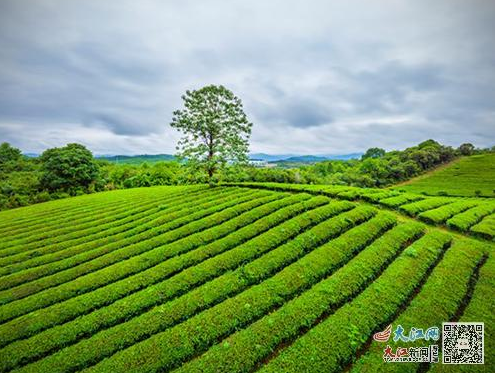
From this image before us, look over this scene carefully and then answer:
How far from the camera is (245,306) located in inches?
415

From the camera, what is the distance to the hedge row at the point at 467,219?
17.2 meters

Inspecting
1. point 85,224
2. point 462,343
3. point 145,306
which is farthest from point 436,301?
point 85,224

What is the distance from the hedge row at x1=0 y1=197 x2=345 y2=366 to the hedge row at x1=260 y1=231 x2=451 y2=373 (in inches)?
174

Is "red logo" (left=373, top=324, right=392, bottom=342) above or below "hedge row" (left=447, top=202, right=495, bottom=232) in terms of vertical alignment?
below

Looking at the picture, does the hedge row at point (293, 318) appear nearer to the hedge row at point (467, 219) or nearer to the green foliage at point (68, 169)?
the hedge row at point (467, 219)

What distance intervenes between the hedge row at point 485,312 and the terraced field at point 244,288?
2.9 inches

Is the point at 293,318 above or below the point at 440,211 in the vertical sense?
below

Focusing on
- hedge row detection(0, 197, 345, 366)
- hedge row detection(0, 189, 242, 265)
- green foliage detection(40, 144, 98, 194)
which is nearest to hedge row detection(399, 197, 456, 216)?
hedge row detection(0, 197, 345, 366)

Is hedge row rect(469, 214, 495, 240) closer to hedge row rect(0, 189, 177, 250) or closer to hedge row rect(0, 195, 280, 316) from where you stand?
hedge row rect(0, 195, 280, 316)

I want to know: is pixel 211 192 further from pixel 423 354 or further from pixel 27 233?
pixel 423 354

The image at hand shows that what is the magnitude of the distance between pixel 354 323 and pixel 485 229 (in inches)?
611

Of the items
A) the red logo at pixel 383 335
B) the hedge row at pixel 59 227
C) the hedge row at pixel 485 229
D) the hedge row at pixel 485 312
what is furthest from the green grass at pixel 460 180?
the hedge row at pixel 59 227

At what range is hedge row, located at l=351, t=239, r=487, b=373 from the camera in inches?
317

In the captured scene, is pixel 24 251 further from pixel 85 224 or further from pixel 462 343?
pixel 462 343
